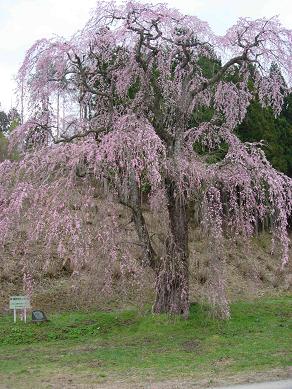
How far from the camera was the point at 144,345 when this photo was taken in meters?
9.66

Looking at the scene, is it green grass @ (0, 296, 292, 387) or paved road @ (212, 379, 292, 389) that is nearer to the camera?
paved road @ (212, 379, 292, 389)

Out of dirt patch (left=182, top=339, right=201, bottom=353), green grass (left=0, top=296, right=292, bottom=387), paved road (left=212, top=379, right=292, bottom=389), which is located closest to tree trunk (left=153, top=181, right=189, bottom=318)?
green grass (left=0, top=296, right=292, bottom=387)

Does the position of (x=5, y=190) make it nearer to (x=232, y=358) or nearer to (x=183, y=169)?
(x=183, y=169)

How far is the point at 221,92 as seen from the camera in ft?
41.2

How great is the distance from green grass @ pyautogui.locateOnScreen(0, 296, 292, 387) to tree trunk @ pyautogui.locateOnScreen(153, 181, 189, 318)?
32cm

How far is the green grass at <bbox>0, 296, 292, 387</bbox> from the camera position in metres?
7.56

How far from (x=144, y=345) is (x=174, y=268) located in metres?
1.79

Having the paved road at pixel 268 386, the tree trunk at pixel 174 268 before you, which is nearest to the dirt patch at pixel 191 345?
the tree trunk at pixel 174 268

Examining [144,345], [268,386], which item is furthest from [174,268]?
[268,386]

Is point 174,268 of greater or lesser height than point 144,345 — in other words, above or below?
above

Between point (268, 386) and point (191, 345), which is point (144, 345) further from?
point (268, 386)

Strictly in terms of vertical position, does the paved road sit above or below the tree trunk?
below

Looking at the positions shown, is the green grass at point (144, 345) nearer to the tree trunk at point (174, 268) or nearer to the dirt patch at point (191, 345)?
the dirt patch at point (191, 345)

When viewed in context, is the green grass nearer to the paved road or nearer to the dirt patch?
the dirt patch
